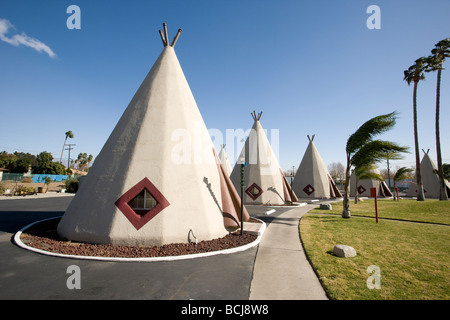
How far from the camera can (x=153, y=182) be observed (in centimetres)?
774

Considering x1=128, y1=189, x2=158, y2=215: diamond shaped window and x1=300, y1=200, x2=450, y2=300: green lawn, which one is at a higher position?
x1=128, y1=189, x2=158, y2=215: diamond shaped window

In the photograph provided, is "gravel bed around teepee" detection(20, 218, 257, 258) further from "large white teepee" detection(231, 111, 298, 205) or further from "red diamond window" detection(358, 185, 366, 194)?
"red diamond window" detection(358, 185, 366, 194)

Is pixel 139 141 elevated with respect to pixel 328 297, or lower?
elevated

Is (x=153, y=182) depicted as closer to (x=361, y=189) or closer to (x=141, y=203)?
(x=141, y=203)

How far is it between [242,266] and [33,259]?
6173mm

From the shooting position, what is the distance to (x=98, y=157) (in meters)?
9.02

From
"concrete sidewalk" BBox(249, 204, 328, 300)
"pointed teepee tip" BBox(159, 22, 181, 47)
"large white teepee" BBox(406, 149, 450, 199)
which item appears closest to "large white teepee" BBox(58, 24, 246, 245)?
"pointed teepee tip" BBox(159, 22, 181, 47)

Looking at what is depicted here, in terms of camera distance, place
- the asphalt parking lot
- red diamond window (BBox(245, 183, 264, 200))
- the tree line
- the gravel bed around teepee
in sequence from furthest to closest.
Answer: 1. the tree line
2. red diamond window (BBox(245, 183, 264, 200))
3. the gravel bed around teepee
4. the asphalt parking lot

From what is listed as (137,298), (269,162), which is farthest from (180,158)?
(269,162)

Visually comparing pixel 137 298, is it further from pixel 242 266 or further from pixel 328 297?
pixel 328 297

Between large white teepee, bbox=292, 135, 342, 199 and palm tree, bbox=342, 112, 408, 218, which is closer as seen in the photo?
palm tree, bbox=342, 112, 408, 218

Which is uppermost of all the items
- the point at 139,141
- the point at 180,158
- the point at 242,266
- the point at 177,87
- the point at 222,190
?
the point at 177,87

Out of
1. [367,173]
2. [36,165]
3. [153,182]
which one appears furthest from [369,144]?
[36,165]

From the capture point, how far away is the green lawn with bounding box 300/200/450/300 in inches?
191
